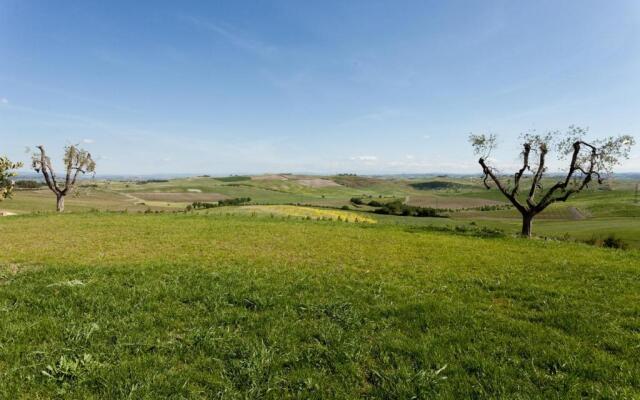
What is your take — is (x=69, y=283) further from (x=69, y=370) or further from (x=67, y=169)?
(x=67, y=169)

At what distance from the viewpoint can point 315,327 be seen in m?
8.80

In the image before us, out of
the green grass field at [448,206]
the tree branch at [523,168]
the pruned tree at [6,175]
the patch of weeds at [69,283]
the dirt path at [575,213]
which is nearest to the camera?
the patch of weeds at [69,283]

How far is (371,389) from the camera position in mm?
6352

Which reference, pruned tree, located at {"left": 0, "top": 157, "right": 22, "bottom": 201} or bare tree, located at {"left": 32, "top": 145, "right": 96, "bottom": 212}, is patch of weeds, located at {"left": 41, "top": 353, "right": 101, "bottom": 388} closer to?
pruned tree, located at {"left": 0, "top": 157, "right": 22, "bottom": 201}

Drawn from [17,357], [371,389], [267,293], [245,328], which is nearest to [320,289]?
[267,293]

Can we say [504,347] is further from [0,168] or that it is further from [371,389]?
[0,168]

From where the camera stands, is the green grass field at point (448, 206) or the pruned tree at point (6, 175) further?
the green grass field at point (448, 206)

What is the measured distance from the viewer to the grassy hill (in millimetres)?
6379

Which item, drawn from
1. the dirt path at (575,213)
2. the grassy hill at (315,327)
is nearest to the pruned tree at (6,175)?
the grassy hill at (315,327)

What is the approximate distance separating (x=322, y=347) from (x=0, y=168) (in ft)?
80.0

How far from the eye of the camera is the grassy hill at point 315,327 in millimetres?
6379

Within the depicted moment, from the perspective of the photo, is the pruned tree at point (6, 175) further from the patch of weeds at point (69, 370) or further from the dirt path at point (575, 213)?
the dirt path at point (575, 213)

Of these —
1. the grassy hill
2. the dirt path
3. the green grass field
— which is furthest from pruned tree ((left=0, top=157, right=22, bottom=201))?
the dirt path

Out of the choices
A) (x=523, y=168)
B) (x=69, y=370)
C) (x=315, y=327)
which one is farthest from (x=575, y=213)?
(x=69, y=370)
